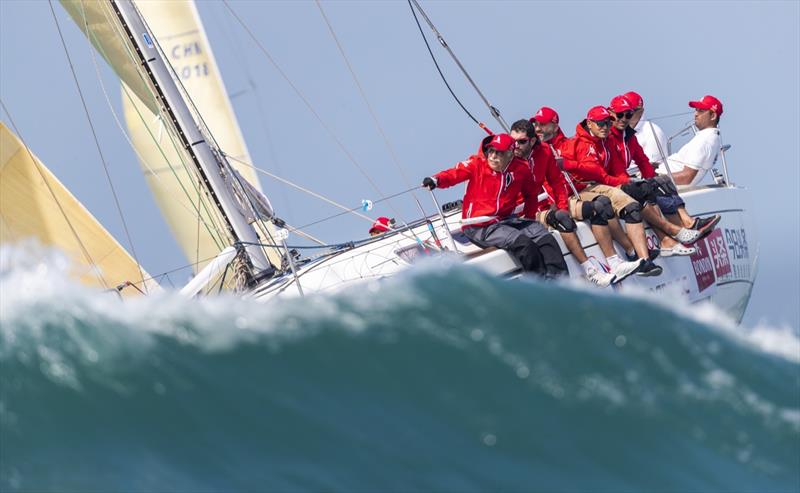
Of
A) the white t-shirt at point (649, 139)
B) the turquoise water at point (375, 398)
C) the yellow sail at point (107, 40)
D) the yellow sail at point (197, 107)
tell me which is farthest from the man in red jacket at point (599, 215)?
the yellow sail at point (197, 107)

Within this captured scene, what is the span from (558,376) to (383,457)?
35.9 inches

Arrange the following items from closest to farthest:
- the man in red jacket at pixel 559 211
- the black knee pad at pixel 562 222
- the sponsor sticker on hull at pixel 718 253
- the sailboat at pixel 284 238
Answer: the sailboat at pixel 284 238 < the man in red jacket at pixel 559 211 < the black knee pad at pixel 562 222 < the sponsor sticker on hull at pixel 718 253

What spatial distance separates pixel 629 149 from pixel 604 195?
0.59 m

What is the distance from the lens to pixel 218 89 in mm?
13914

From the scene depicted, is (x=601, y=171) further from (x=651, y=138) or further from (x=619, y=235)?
(x=651, y=138)

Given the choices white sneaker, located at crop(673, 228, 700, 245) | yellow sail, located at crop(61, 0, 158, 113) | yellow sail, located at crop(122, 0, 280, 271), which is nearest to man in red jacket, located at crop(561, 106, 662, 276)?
white sneaker, located at crop(673, 228, 700, 245)

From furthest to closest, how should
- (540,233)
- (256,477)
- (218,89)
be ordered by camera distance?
1. (218,89)
2. (540,233)
3. (256,477)

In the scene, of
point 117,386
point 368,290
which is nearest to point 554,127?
point 368,290

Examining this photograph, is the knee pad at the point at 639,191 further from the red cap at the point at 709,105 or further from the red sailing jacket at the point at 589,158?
the red cap at the point at 709,105

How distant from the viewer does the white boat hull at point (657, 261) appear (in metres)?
7.78

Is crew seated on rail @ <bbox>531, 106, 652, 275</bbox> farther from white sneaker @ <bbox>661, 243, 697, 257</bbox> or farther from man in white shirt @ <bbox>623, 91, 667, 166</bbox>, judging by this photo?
man in white shirt @ <bbox>623, 91, 667, 166</bbox>

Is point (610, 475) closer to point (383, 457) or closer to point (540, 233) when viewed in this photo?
point (383, 457)

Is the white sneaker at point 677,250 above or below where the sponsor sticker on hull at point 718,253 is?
below

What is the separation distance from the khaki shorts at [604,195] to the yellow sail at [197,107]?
18.5ft
